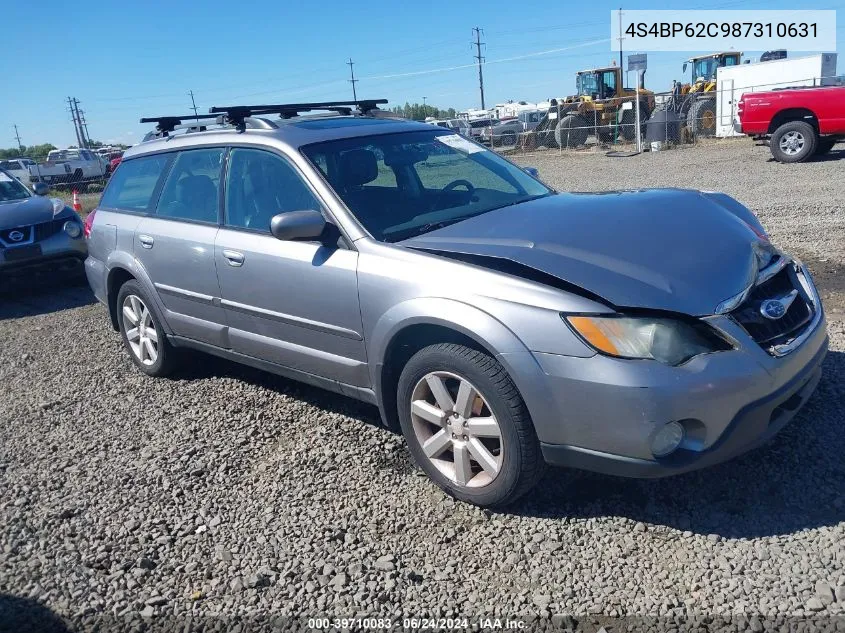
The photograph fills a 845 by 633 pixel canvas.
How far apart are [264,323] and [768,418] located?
8.51 ft

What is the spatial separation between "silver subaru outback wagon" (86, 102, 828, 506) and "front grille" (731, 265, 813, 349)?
0.04ft

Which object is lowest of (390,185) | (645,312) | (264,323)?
(264,323)

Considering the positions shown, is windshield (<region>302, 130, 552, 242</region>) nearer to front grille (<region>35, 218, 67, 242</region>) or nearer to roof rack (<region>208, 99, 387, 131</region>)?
roof rack (<region>208, 99, 387, 131</region>)

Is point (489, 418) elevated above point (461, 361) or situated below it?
below

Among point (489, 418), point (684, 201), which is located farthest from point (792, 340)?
Answer: point (489, 418)

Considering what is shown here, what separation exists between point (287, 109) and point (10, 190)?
20.6ft

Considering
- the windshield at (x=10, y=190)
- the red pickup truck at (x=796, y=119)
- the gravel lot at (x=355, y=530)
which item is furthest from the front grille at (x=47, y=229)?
the red pickup truck at (x=796, y=119)

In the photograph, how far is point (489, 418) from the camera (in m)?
3.11

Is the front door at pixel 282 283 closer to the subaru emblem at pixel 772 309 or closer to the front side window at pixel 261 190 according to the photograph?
the front side window at pixel 261 190

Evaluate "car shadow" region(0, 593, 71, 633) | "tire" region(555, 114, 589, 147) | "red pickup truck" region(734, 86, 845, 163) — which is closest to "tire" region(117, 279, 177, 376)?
"car shadow" region(0, 593, 71, 633)

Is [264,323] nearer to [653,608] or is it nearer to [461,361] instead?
[461,361]

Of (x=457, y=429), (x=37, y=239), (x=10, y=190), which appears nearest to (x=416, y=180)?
(x=457, y=429)

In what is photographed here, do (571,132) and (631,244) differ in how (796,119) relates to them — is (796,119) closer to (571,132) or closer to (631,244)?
(571,132)

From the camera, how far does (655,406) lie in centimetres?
268
